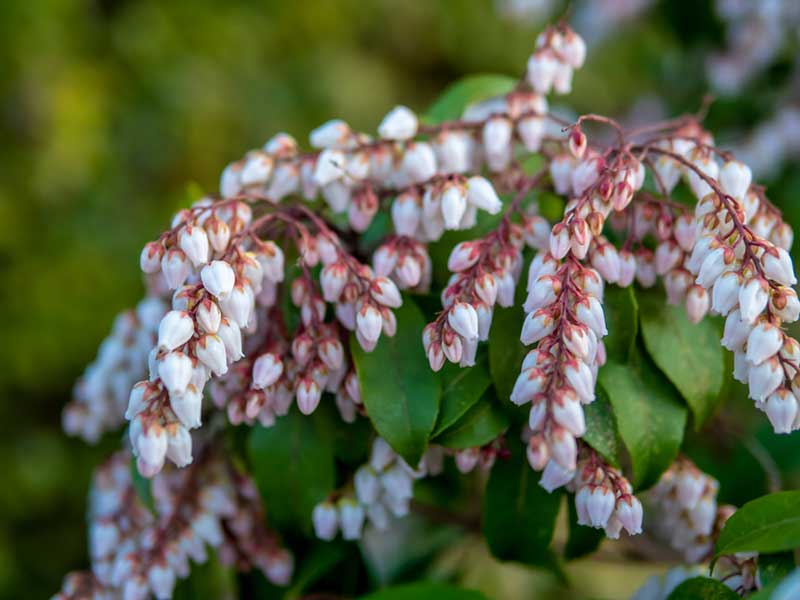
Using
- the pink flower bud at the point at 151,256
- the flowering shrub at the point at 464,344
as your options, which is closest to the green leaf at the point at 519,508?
the flowering shrub at the point at 464,344

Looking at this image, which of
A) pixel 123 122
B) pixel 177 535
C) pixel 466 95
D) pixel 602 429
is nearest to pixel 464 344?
pixel 602 429

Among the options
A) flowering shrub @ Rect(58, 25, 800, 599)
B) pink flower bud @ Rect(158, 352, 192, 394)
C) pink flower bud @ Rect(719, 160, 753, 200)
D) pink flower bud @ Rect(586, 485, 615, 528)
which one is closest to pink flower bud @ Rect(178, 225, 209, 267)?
flowering shrub @ Rect(58, 25, 800, 599)

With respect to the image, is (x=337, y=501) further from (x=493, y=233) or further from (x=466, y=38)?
(x=466, y=38)

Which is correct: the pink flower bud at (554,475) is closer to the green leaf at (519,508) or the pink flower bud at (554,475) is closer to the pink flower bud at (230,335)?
the green leaf at (519,508)

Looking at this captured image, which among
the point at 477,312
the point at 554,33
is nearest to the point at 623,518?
the point at 477,312

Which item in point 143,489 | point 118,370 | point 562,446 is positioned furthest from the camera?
point 118,370

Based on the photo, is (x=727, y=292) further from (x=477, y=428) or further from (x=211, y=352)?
(x=211, y=352)

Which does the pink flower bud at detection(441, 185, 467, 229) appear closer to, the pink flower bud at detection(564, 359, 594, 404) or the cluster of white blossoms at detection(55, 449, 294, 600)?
the pink flower bud at detection(564, 359, 594, 404)
